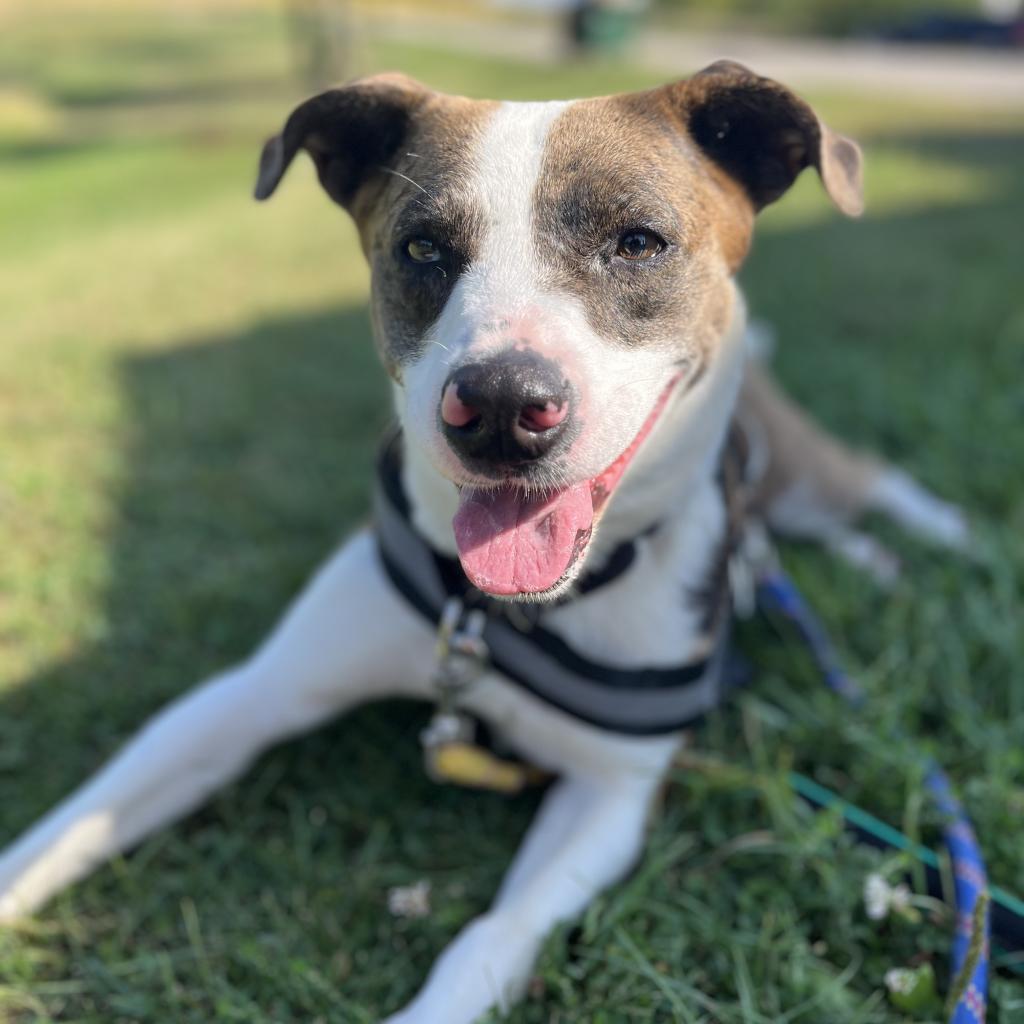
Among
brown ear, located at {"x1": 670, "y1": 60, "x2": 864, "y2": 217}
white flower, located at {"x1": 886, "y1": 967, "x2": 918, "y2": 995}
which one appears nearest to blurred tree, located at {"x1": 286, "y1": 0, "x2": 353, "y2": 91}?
brown ear, located at {"x1": 670, "y1": 60, "x2": 864, "y2": 217}

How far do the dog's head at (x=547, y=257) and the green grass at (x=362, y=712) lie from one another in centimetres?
87

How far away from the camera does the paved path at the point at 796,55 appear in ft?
52.3

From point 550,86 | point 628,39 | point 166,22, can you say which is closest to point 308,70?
point 166,22

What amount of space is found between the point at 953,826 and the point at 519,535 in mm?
1167

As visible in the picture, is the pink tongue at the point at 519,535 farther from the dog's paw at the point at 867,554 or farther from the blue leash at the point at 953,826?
the dog's paw at the point at 867,554

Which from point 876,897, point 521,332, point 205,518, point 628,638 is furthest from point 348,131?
point 876,897

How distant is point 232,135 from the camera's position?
1242 cm

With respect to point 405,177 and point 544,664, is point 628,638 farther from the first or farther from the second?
point 405,177

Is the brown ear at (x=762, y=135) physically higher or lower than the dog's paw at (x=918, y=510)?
higher

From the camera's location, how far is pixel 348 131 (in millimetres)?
2229

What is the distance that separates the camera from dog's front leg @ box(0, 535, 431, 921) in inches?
88.4

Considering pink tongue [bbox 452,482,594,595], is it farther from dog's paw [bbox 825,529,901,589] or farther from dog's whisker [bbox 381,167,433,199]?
dog's paw [bbox 825,529,901,589]

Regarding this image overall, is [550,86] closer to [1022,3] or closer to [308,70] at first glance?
[308,70]

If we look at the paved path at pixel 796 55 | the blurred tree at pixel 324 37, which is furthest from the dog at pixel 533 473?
the paved path at pixel 796 55
